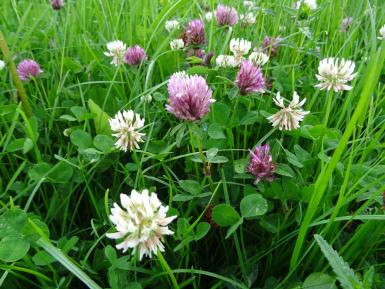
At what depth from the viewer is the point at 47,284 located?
895 millimetres

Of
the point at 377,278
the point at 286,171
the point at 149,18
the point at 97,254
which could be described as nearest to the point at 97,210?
the point at 97,254

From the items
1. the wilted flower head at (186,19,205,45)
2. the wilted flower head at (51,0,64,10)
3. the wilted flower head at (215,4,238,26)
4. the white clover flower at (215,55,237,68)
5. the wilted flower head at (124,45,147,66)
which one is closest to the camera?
the white clover flower at (215,55,237,68)

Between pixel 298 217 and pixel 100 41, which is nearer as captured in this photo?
pixel 298 217

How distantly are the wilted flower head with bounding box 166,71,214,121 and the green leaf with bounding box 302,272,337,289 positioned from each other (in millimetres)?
388

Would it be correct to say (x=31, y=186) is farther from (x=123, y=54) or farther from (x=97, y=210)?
(x=123, y=54)

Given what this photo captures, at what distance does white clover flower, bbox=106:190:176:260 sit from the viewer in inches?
25.6

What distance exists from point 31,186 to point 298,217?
0.61 meters

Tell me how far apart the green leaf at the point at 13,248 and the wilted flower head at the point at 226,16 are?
1149mm

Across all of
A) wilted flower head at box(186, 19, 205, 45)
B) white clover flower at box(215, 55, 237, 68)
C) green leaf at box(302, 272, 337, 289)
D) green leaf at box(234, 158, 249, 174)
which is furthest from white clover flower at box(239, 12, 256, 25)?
green leaf at box(302, 272, 337, 289)

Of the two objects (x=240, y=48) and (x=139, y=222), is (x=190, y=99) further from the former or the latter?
(x=240, y=48)

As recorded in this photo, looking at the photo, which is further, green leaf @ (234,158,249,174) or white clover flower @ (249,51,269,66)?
white clover flower @ (249,51,269,66)

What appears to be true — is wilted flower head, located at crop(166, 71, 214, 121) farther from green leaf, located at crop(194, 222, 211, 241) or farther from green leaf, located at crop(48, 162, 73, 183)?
green leaf, located at crop(48, 162, 73, 183)

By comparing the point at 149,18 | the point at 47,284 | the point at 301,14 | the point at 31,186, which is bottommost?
the point at 47,284

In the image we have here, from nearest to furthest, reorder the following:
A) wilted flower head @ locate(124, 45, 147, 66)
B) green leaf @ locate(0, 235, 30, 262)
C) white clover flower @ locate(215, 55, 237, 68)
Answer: green leaf @ locate(0, 235, 30, 262) < white clover flower @ locate(215, 55, 237, 68) < wilted flower head @ locate(124, 45, 147, 66)
